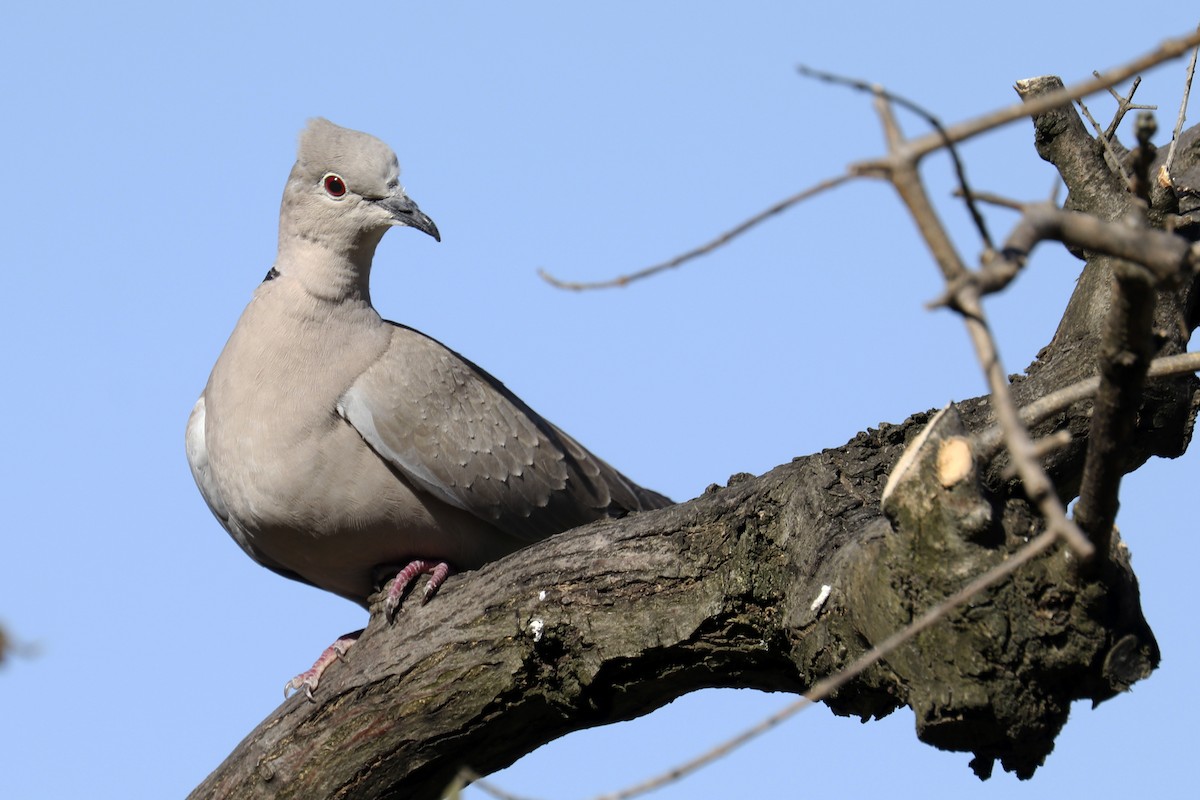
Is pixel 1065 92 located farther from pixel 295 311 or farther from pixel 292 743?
pixel 295 311

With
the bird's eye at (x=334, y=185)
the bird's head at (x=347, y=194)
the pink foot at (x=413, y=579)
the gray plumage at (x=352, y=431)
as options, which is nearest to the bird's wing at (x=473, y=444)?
the gray plumage at (x=352, y=431)

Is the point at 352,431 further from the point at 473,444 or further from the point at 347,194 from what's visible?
the point at 347,194

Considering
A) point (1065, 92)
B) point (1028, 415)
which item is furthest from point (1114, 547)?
point (1065, 92)

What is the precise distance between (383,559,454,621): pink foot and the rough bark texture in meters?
0.08

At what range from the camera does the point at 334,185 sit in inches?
217

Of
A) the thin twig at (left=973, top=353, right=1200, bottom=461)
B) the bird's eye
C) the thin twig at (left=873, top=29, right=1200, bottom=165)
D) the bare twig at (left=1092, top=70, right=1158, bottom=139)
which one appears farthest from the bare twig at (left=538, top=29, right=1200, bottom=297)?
the bird's eye

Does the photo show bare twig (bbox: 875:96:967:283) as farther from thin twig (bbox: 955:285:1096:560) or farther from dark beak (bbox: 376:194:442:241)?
dark beak (bbox: 376:194:442:241)

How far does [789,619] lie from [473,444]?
76.2 inches

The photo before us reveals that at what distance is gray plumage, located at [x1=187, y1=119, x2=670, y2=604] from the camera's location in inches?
199

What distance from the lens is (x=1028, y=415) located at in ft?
9.48

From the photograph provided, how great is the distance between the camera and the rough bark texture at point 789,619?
3.23 metres

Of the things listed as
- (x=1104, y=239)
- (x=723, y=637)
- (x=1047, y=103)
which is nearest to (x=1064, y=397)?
(x=1104, y=239)

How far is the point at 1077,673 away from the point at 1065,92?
1.78 metres

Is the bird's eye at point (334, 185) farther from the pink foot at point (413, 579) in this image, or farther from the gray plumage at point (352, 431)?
the pink foot at point (413, 579)
